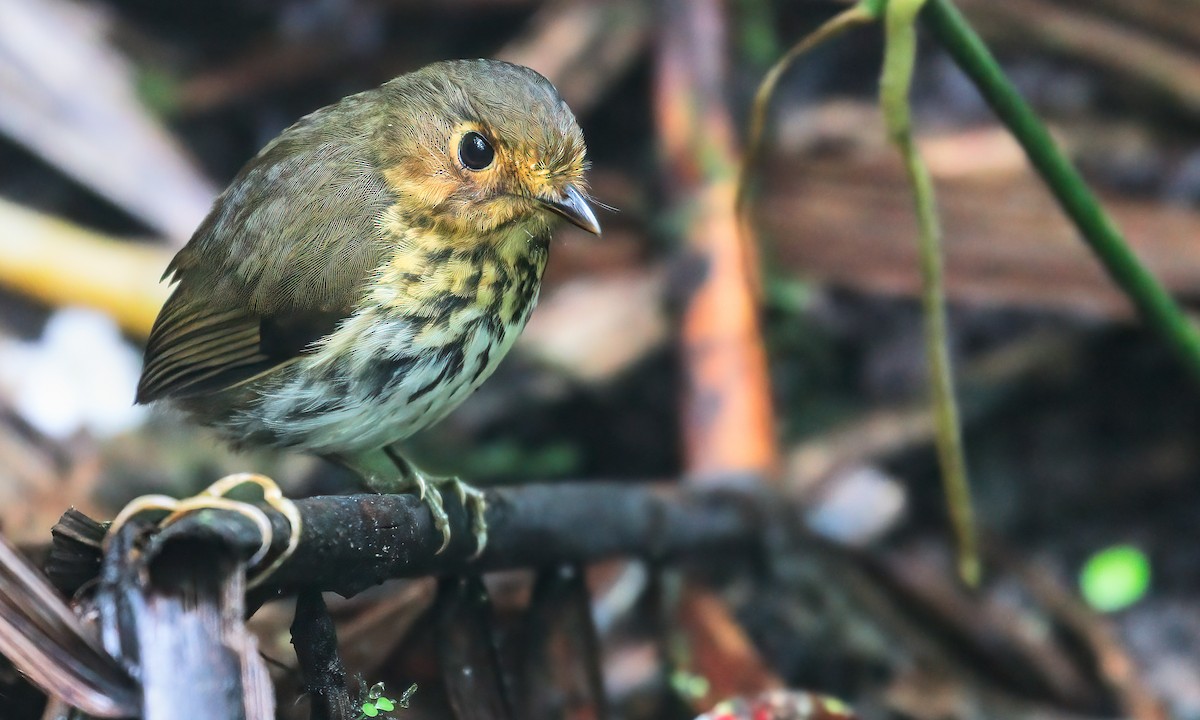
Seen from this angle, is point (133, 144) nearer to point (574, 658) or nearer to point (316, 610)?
point (574, 658)

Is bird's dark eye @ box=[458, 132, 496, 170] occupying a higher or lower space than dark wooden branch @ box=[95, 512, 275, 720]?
higher

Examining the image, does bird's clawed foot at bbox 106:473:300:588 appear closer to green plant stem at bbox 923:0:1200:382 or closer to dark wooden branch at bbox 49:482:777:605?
dark wooden branch at bbox 49:482:777:605

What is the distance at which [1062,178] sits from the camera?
1.94m

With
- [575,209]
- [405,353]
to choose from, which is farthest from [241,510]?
[575,209]

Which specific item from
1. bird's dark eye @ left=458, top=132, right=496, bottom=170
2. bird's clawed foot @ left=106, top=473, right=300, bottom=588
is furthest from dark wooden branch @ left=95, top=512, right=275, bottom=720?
bird's dark eye @ left=458, top=132, right=496, bottom=170

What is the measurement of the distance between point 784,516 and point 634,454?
728mm

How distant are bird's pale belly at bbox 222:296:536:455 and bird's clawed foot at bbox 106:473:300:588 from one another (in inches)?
28.1

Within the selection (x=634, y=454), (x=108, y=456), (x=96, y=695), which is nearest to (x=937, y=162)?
(x=634, y=454)

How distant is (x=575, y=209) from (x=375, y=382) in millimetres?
407

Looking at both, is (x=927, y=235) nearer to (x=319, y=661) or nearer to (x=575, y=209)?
(x=575, y=209)

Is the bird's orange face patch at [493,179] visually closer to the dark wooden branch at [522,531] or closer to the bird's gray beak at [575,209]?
the bird's gray beak at [575,209]

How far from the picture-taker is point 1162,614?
3064 millimetres

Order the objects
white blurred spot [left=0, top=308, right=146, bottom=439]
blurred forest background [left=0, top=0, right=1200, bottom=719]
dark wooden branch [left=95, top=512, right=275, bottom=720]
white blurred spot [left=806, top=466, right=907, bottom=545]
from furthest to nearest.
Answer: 1. white blurred spot [left=806, top=466, right=907, bottom=545]
2. white blurred spot [left=0, top=308, right=146, bottom=439]
3. blurred forest background [left=0, top=0, right=1200, bottom=719]
4. dark wooden branch [left=95, top=512, right=275, bottom=720]

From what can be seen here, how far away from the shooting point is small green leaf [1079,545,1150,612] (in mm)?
3045
